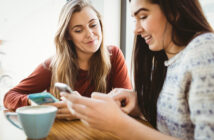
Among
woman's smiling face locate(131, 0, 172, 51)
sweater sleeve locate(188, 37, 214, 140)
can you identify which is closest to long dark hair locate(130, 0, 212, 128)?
woman's smiling face locate(131, 0, 172, 51)

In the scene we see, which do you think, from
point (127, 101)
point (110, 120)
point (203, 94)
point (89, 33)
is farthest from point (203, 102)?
point (89, 33)

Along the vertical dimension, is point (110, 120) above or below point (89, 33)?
below

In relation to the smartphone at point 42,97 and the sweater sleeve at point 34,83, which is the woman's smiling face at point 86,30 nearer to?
the sweater sleeve at point 34,83


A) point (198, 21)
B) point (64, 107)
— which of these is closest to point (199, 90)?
point (198, 21)

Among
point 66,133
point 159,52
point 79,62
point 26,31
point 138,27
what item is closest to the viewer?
point 66,133

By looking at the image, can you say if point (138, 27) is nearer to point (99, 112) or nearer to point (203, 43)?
point (203, 43)

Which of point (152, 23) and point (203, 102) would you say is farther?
point (152, 23)

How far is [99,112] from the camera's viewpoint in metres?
0.61

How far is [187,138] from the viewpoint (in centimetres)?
66

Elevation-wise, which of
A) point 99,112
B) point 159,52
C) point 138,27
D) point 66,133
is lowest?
point 66,133

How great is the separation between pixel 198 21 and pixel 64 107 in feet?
2.29

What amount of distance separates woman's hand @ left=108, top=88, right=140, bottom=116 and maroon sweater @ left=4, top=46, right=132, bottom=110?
0.51 metres

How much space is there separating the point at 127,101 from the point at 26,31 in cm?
159

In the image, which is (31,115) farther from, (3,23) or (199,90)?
(3,23)
